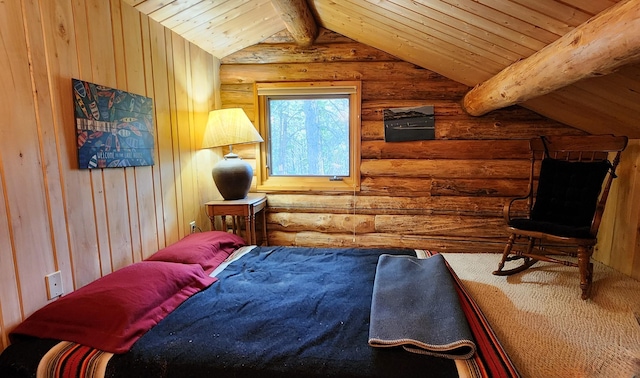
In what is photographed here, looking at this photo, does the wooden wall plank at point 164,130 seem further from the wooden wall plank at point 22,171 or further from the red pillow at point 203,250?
the wooden wall plank at point 22,171

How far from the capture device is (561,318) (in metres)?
1.93

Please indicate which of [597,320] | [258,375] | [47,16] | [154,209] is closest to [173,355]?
[258,375]

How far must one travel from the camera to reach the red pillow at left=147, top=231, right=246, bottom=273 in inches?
80.0

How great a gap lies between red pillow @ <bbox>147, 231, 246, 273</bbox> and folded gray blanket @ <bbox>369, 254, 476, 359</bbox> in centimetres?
112

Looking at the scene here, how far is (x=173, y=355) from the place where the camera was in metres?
1.21

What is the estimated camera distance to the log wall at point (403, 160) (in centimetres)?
308

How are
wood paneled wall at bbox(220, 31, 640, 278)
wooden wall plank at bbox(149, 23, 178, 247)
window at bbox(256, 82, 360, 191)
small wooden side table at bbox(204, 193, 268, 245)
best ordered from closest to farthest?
wooden wall plank at bbox(149, 23, 178, 247) → small wooden side table at bbox(204, 193, 268, 245) → wood paneled wall at bbox(220, 31, 640, 278) → window at bbox(256, 82, 360, 191)

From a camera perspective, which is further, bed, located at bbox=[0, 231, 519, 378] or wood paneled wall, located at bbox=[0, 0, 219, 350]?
wood paneled wall, located at bbox=[0, 0, 219, 350]

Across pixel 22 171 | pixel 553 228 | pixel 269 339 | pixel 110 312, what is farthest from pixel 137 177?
pixel 553 228

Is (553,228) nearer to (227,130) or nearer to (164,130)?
(227,130)

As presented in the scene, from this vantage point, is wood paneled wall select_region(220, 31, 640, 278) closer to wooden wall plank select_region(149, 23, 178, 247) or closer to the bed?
wooden wall plank select_region(149, 23, 178, 247)

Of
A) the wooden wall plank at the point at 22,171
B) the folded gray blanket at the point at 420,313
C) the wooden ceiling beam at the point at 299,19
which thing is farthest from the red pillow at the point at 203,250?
the wooden ceiling beam at the point at 299,19

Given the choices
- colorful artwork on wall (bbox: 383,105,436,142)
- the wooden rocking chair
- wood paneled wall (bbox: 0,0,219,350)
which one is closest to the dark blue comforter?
wood paneled wall (bbox: 0,0,219,350)

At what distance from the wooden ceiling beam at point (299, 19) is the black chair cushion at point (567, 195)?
2.34m
